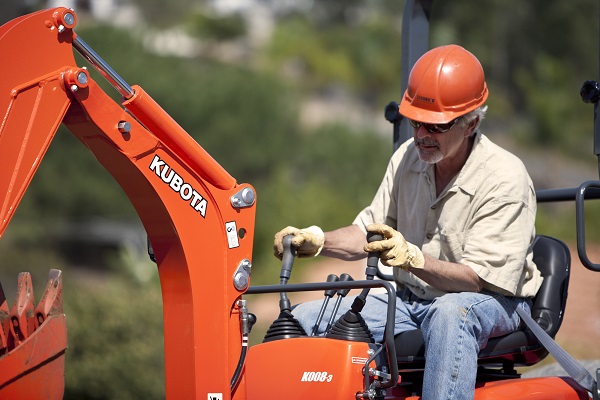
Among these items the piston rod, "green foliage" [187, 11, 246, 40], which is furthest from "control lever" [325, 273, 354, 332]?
"green foliage" [187, 11, 246, 40]

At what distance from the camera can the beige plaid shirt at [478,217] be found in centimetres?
388

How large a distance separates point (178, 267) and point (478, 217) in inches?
49.3

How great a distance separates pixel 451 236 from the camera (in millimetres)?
4070

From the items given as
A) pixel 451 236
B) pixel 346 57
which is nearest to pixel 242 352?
pixel 451 236

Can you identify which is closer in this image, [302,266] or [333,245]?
[333,245]

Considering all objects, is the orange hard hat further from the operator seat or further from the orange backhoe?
the operator seat

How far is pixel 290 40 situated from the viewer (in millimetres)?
44344

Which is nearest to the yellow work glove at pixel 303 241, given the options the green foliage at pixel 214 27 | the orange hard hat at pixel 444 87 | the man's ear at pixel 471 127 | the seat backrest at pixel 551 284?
the orange hard hat at pixel 444 87

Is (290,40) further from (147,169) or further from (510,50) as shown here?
(147,169)

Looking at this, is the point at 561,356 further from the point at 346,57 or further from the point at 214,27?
the point at 214,27

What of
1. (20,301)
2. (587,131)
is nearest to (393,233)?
(20,301)

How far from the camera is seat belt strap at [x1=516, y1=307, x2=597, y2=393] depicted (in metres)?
3.92

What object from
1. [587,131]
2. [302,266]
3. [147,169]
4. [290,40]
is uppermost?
[290,40]

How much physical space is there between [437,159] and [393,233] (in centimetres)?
55
